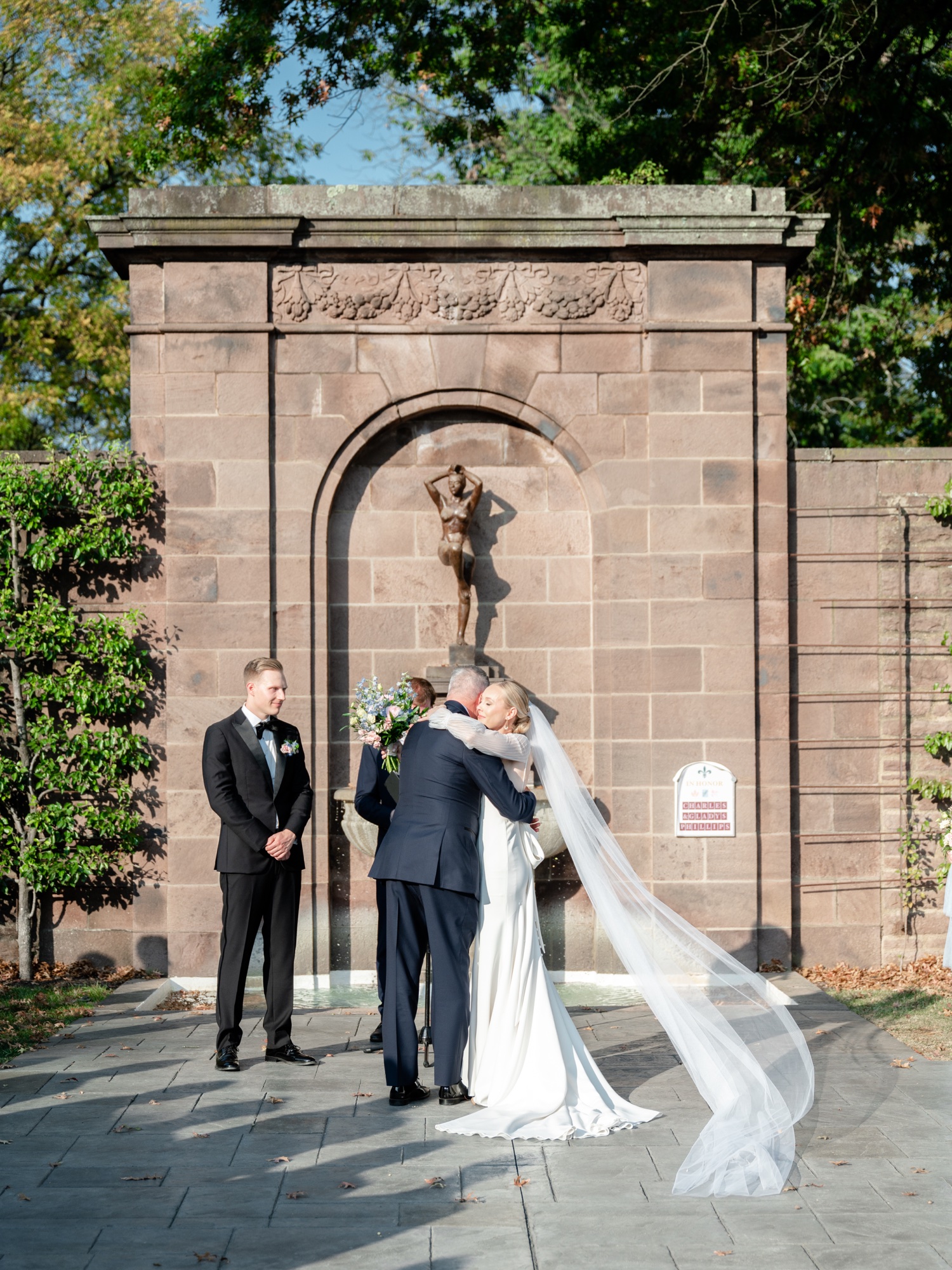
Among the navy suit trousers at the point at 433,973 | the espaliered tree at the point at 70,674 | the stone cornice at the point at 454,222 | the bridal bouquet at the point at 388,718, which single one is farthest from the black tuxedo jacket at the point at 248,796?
the stone cornice at the point at 454,222

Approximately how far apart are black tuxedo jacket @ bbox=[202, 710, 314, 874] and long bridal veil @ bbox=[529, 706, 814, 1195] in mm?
1418

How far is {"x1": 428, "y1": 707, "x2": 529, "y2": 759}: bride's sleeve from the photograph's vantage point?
638 cm

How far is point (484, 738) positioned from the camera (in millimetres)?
6379

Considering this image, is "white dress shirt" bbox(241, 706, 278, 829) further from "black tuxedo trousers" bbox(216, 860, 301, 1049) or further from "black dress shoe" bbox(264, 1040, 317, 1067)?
"black dress shoe" bbox(264, 1040, 317, 1067)

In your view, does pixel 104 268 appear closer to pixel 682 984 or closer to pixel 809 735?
pixel 809 735

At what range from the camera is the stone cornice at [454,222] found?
9.20 metres

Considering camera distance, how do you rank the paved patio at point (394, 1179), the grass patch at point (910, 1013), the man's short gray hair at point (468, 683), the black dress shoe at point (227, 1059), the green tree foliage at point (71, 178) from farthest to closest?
the green tree foliage at point (71, 178), the grass patch at point (910, 1013), the black dress shoe at point (227, 1059), the man's short gray hair at point (468, 683), the paved patio at point (394, 1179)

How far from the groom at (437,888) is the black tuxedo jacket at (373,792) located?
2.64 ft

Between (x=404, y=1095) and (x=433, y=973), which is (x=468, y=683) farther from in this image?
(x=404, y=1095)

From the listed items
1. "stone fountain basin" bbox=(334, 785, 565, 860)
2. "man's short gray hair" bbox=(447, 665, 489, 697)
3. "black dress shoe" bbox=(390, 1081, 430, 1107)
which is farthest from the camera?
"stone fountain basin" bbox=(334, 785, 565, 860)

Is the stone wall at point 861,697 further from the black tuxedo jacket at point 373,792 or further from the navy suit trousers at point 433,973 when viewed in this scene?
the navy suit trousers at point 433,973

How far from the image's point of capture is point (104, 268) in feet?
71.2

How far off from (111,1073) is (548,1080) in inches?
90.0

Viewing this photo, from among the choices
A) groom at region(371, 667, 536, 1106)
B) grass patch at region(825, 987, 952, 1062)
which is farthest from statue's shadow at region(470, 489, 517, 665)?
grass patch at region(825, 987, 952, 1062)
